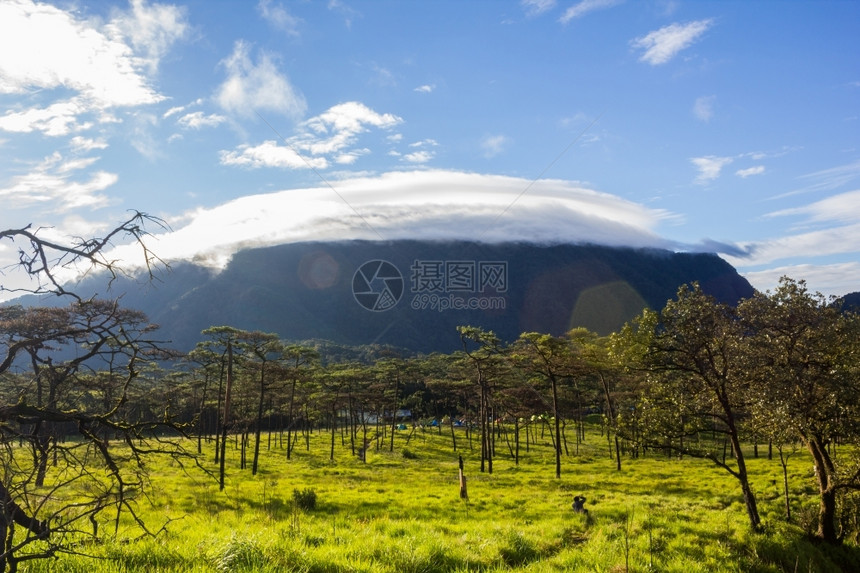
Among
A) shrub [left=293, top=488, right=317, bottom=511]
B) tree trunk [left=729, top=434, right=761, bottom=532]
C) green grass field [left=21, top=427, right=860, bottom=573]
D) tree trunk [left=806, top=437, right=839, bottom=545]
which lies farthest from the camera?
shrub [left=293, top=488, right=317, bottom=511]

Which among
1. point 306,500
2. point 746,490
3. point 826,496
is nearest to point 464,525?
point 306,500

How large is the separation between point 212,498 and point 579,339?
117ft

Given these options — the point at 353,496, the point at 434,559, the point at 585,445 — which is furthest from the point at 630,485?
the point at 585,445

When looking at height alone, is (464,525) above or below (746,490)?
below

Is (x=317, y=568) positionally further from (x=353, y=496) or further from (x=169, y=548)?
(x=353, y=496)

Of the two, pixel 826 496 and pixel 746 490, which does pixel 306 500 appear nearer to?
pixel 746 490

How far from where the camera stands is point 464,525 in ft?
49.2

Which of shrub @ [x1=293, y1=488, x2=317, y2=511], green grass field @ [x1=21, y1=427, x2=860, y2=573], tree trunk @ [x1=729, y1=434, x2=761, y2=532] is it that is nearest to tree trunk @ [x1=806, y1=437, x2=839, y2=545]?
green grass field @ [x1=21, y1=427, x2=860, y2=573]

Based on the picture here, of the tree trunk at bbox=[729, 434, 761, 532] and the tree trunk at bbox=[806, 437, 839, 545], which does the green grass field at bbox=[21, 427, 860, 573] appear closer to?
the tree trunk at bbox=[729, 434, 761, 532]

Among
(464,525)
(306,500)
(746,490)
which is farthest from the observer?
(306,500)

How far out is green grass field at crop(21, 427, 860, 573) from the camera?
8.20 metres

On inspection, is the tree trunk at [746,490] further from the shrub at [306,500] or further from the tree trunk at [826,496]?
the shrub at [306,500]

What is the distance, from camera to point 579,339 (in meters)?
47.5

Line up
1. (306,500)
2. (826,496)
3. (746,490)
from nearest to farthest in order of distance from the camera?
(746,490) → (826,496) → (306,500)
